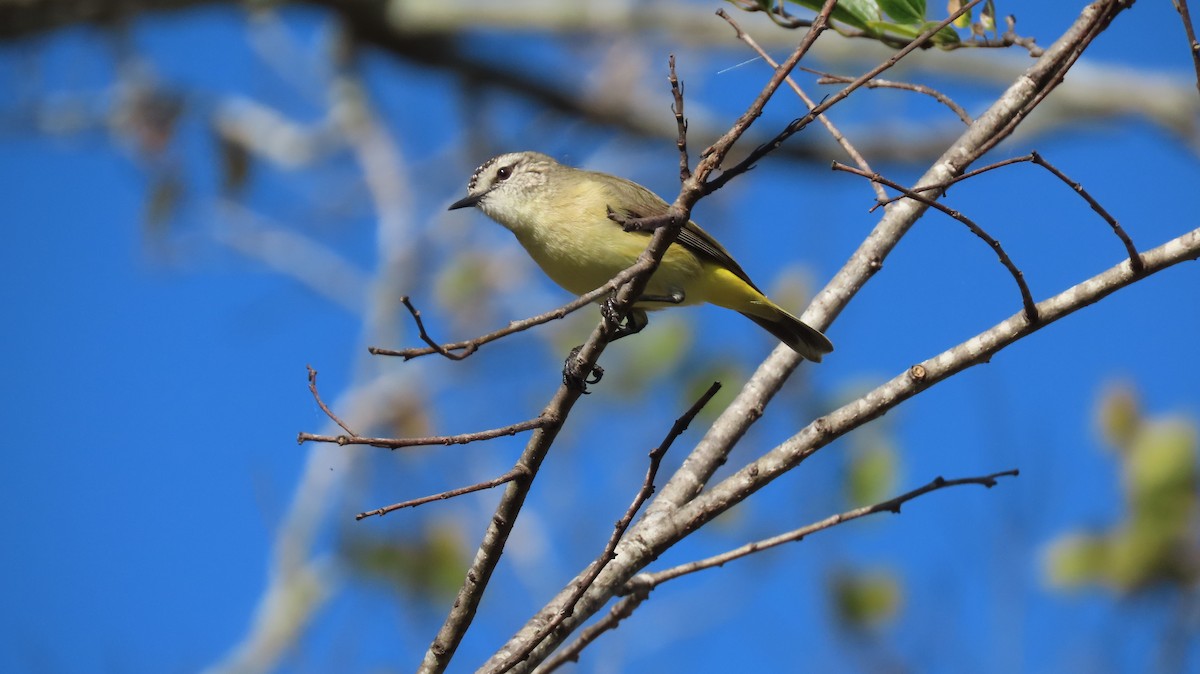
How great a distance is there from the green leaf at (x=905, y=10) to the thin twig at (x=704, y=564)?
4.21ft

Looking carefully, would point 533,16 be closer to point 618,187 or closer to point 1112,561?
point 618,187

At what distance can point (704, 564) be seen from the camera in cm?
294

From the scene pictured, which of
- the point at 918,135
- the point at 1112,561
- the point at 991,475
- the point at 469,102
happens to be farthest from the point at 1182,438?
the point at 469,102

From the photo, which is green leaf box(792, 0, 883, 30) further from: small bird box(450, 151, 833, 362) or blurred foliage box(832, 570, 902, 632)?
blurred foliage box(832, 570, 902, 632)

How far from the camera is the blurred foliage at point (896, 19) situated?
3092mm

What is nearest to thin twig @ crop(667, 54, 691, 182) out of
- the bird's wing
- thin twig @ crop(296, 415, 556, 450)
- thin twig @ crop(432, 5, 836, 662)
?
thin twig @ crop(432, 5, 836, 662)

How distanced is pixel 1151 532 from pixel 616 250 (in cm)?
314

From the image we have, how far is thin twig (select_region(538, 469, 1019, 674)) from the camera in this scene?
2900 millimetres

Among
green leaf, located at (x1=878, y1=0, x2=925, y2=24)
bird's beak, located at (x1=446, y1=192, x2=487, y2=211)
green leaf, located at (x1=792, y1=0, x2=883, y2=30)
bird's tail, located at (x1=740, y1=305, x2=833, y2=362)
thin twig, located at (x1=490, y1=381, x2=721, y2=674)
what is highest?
bird's beak, located at (x1=446, y1=192, x2=487, y2=211)

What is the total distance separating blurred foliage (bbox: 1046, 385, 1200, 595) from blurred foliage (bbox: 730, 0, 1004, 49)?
9.70 feet

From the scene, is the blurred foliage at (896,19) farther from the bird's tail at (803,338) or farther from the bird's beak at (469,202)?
the bird's beak at (469,202)

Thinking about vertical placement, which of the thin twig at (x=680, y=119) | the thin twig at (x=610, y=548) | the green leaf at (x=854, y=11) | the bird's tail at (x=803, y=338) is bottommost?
the thin twig at (x=610, y=548)

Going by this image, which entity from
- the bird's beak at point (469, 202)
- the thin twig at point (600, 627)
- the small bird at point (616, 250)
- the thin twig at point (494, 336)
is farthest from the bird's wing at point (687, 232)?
the thin twig at point (494, 336)

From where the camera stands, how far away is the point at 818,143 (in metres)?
11.5
